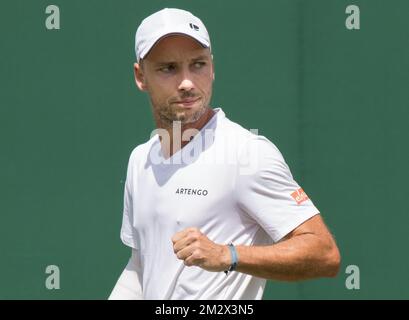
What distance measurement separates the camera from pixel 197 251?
7.97 feet

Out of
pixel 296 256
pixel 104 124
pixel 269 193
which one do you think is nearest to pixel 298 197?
pixel 269 193

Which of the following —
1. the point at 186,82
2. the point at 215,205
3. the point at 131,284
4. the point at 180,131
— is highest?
the point at 186,82

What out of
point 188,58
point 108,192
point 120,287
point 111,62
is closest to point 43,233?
point 108,192

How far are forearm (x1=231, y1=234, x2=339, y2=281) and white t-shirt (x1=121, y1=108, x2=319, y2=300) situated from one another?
86mm

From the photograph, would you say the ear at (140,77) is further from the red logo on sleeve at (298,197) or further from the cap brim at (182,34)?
the red logo on sleeve at (298,197)

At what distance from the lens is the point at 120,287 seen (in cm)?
314

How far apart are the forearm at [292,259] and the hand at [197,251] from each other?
0.07 m

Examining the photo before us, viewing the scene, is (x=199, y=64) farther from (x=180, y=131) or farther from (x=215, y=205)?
(x=215, y=205)

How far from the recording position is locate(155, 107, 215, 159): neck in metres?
2.93

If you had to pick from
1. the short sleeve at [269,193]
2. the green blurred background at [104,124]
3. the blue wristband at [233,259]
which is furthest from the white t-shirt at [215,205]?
the green blurred background at [104,124]

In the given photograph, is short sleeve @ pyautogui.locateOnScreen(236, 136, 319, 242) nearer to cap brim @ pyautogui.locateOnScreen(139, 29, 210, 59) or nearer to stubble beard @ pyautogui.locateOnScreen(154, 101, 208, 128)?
stubble beard @ pyautogui.locateOnScreen(154, 101, 208, 128)

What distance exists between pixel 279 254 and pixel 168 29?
0.71 m

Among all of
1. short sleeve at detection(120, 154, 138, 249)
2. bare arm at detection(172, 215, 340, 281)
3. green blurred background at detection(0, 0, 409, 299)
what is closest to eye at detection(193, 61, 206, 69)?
short sleeve at detection(120, 154, 138, 249)
